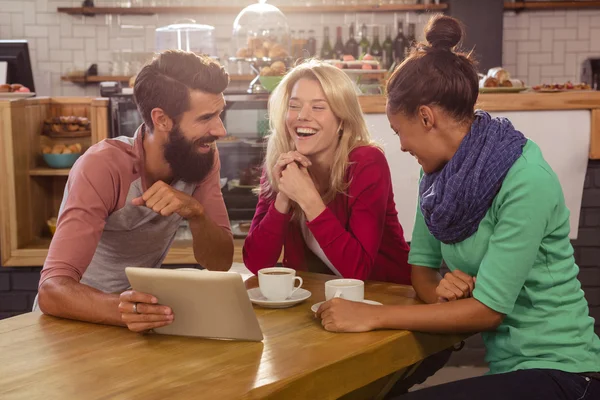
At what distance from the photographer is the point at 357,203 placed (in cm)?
235

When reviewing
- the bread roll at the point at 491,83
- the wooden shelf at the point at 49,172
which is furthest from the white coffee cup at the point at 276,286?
the wooden shelf at the point at 49,172

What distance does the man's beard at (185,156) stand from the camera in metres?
2.28

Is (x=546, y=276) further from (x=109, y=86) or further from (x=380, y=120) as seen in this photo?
(x=109, y=86)

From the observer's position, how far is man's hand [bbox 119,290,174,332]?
1546 mm

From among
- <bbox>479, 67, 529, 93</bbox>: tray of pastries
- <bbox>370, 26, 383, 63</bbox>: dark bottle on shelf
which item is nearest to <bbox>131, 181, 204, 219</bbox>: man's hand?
<bbox>479, 67, 529, 93</bbox>: tray of pastries

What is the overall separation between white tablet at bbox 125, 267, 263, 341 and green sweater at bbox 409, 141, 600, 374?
528mm

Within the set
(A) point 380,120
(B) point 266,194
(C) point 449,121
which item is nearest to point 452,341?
(C) point 449,121

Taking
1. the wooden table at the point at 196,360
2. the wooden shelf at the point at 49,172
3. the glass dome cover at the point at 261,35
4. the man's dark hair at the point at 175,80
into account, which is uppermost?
the glass dome cover at the point at 261,35

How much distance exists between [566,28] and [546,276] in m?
5.78

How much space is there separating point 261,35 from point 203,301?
110 inches

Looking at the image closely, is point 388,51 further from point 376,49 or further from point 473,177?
point 473,177

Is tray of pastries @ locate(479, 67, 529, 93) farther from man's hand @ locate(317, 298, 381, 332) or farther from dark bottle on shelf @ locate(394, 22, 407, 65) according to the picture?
dark bottle on shelf @ locate(394, 22, 407, 65)

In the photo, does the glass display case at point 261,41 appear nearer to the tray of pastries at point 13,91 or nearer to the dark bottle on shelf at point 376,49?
the tray of pastries at point 13,91

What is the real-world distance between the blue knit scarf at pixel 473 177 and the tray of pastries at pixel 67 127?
2.57 metres
